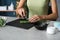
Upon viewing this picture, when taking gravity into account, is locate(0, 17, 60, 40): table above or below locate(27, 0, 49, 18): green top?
below

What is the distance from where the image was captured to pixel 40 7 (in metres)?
1.89

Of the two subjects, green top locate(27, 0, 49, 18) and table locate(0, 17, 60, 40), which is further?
green top locate(27, 0, 49, 18)

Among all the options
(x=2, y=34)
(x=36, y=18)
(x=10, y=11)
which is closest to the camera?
(x=2, y=34)

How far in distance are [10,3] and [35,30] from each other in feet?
7.63

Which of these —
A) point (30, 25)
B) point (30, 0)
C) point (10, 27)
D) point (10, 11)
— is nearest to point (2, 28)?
point (10, 27)

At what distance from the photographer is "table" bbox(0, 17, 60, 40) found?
3.76ft

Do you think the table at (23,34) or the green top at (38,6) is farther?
the green top at (38,6)

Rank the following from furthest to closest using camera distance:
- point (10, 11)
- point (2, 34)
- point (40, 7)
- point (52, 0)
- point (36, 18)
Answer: point (10, 11) < point (40, 7) < point (52, 0) < point (36, 18) < point (2, 34)

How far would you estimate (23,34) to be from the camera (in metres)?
1.23

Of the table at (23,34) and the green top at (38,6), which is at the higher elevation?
the green top at (38,6)

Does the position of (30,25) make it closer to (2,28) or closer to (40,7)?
(2,28)

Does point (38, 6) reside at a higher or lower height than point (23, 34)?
higher

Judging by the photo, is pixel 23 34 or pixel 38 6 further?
pixel 38 6

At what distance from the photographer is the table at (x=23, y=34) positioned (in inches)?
45.1
